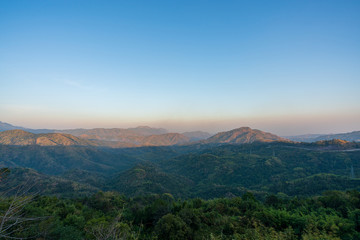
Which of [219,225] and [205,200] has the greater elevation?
[219,225]

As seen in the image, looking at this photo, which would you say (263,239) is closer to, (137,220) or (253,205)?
(253,205)

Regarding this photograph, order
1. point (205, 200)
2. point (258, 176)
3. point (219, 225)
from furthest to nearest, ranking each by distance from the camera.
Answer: point (258, 176) → point (205, 200) → point (219, 225)

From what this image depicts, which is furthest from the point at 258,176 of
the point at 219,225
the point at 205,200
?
the point at 219,225

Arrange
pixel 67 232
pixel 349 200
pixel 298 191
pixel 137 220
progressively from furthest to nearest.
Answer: pixel 298 191 → pixel 137 220 → pixel 349 200 → pixel 67 232

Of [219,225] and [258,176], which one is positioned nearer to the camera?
[219,225]

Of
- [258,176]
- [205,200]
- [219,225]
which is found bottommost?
[258,176]

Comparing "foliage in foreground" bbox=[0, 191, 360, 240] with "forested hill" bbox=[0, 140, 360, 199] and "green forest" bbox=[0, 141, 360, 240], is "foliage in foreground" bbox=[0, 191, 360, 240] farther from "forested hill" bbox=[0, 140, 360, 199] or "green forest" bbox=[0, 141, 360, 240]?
"forested hill" bbox=[0, 140, 360, 199]

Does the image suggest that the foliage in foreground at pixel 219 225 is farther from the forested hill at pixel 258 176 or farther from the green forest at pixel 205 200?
the forested hill at pixel 258 176

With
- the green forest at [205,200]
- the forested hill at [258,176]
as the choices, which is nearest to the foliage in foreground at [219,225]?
the green forest at [205,200]

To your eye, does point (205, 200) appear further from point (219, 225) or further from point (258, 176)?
point (258, 176)

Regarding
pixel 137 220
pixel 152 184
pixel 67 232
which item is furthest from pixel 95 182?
pixel 67 232

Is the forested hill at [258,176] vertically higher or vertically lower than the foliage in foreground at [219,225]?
lower
